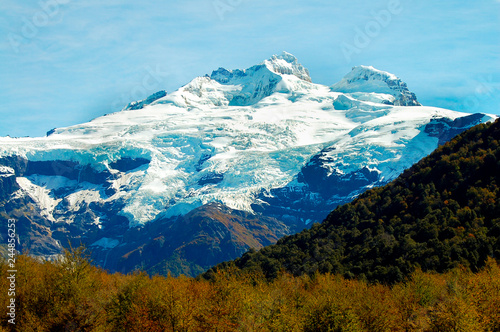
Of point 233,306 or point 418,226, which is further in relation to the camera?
point 418,226

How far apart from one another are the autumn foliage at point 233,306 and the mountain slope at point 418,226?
28.1m

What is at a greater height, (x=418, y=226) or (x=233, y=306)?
(x=233, y=306)

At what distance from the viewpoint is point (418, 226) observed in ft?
480

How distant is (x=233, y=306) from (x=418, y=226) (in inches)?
3159

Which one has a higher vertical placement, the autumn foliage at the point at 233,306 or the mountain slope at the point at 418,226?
the autumn foliage at the point at 233,306

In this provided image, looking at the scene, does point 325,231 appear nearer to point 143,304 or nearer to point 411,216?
point 411,216

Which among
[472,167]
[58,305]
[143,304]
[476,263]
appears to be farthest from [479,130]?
[58,305]

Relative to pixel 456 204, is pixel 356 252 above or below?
below

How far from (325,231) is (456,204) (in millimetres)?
47909

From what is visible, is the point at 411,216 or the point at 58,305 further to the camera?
the point at 411,216

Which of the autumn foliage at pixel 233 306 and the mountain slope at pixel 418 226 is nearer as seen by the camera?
the autumn foliage at pixel 233 306

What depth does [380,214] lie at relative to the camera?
171m

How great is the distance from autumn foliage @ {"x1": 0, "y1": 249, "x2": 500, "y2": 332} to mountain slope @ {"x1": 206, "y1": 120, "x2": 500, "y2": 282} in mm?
28118

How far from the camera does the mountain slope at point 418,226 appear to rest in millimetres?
128000
